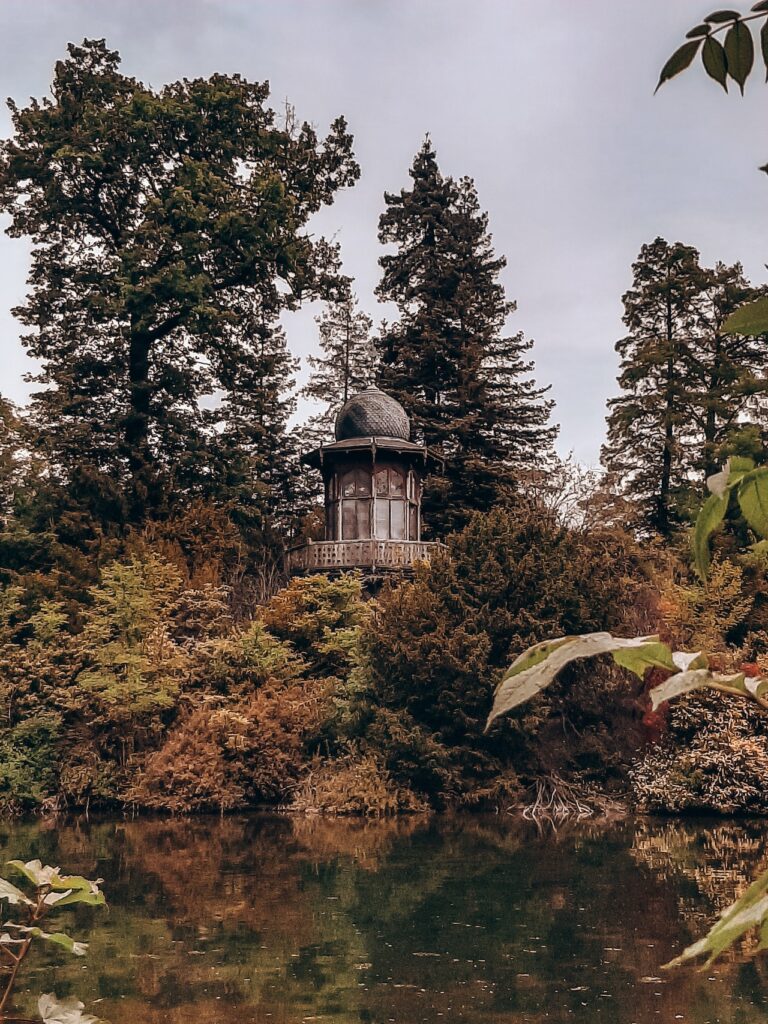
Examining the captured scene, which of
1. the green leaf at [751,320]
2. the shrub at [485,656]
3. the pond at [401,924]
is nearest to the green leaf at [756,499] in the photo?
the green leaf at [751,320]

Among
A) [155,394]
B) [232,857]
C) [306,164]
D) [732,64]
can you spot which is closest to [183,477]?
[155,394]

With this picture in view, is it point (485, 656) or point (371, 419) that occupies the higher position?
point (371, 419)

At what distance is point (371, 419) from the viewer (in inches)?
1129

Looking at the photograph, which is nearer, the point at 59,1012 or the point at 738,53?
the point at 738,53

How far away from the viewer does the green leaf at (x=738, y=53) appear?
3.25 feet

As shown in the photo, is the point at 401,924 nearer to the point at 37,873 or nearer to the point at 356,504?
the point at 37,873

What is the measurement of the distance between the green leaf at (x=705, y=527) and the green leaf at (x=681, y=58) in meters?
0.36

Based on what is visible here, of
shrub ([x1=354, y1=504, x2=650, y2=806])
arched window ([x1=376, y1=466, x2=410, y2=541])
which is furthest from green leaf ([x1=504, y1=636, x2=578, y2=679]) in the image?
arched window ([x1=376, y1=466, x2=410, y2=541])

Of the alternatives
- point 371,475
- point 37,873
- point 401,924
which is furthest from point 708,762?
point 37,873

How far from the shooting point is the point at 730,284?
3120 cm

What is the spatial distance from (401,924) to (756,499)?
984cm

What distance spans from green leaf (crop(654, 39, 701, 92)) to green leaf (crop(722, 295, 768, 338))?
0.74 ft

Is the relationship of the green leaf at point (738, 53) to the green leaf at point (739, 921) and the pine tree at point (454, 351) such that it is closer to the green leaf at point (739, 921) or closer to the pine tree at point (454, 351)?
the green leaf at point (739, 921)

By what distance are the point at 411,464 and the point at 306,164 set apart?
29.1 ft
